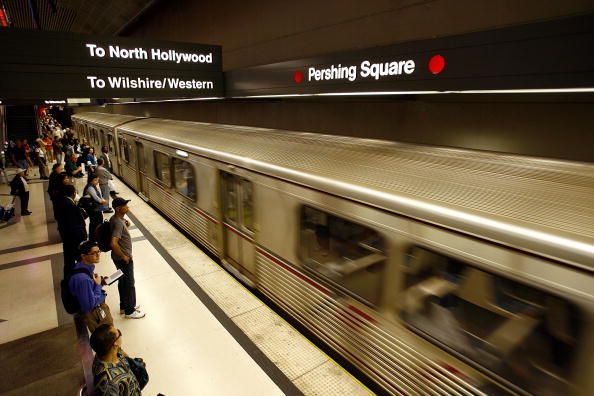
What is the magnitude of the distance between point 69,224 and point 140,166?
510 centimetres

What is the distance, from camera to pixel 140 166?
980 centimetres

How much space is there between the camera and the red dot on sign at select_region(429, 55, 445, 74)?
11.1 ft

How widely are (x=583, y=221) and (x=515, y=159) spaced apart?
116cm

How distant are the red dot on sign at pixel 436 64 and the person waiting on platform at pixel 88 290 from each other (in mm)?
3701

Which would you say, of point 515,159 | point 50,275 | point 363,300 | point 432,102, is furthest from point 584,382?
point 50,275

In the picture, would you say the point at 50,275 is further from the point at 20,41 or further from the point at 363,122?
the point at 363,122

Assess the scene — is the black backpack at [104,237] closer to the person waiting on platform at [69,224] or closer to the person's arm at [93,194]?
the person waiting on platform at [69,224]

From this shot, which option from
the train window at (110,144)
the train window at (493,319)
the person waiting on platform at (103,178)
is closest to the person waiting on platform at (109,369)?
the train window at (493,319)

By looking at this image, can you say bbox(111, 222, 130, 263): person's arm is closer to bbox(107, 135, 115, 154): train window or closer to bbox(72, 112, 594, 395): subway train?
bbox(72, 112, 594, 395): subway train

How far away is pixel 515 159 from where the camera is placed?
9.51 feet

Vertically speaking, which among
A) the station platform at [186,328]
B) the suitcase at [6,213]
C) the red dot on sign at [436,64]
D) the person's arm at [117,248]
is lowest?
the station platform at [186,328]

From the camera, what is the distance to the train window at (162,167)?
7547mm

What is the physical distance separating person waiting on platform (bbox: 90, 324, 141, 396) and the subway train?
5.99 feet

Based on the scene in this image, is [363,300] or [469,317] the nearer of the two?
[469,317]
